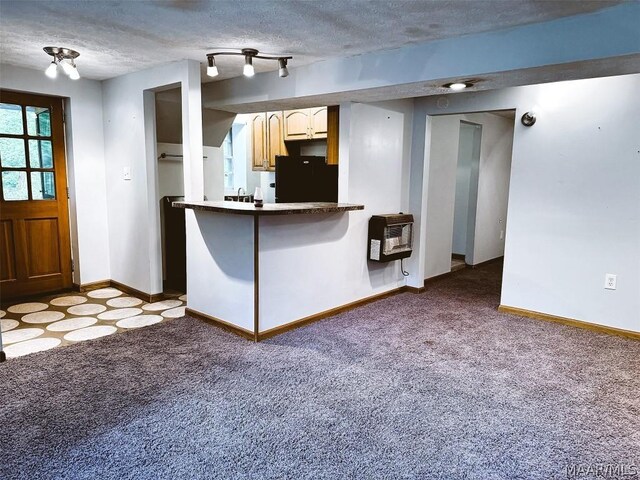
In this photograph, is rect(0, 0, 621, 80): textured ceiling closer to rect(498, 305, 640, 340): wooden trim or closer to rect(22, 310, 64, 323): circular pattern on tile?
rect(22, 310, 64, 323): circular pattern on tile

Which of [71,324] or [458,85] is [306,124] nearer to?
→ [458,85]

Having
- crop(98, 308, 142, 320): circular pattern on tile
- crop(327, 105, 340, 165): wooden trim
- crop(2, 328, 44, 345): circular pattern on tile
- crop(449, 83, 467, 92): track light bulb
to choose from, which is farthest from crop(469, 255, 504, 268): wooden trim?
crop(2, 328, 44, 345): circular pattern on tile

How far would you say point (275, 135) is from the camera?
5.81 meters

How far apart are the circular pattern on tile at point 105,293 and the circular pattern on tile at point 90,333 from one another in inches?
36.0

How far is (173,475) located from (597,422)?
2.06m

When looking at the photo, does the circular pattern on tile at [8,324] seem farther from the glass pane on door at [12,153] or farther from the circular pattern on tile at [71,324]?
the glass pane on door at [12,153]

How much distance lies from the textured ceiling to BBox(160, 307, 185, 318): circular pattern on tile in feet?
6.86

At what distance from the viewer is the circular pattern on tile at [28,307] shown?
3789 millimetres

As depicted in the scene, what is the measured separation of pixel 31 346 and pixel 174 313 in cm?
107

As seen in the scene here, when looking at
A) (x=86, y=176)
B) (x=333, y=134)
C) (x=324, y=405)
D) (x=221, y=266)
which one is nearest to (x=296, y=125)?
(x=333, y=134)

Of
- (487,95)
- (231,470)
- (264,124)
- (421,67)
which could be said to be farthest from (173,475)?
(264,124)

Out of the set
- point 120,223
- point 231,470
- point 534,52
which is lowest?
point 231,470

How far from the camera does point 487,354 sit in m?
3.02

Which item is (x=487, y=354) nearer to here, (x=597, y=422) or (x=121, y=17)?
(x=597, y=422)
